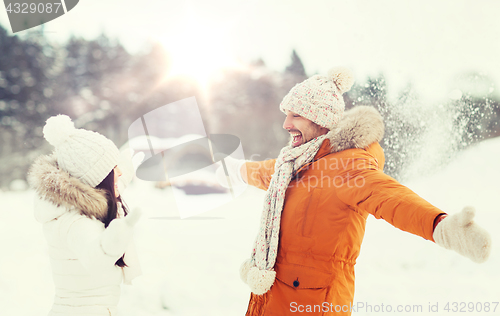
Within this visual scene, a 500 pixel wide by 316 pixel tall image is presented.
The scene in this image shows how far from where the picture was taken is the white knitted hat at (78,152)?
3.94 feet

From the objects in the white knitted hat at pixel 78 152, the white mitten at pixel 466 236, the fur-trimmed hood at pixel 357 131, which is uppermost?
the fur-trimmed hood at pixel 357 131

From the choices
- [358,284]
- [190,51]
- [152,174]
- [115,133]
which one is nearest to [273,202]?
[358,284]

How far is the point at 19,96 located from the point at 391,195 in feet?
23.2

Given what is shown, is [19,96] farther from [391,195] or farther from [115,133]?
[391,195]

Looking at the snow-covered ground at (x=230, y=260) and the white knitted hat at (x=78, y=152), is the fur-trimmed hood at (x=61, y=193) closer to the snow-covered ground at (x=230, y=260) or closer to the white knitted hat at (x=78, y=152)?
the white knitted hat at (x=78, y=152)

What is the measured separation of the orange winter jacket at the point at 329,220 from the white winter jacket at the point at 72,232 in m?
0.73

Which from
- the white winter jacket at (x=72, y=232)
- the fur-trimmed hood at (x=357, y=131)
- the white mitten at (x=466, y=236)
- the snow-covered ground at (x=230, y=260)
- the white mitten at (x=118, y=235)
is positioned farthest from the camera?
the snow-covered ground at (x=230, y=260)

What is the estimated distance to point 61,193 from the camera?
1.13 meters

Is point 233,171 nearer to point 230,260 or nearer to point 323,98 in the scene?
point 323,98

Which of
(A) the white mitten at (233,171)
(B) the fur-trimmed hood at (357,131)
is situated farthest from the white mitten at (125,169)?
(B) the fur-trimmed hood at (357,131)

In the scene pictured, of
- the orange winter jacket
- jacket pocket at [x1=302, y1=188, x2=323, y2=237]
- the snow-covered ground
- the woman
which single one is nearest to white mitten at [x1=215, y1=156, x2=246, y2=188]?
the orange winter jacket

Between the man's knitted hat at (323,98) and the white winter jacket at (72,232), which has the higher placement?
the man's knitted hat at (323,98)

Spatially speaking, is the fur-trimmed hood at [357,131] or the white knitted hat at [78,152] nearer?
the white knitted hat at [78,152]

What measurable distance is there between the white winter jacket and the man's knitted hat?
1016 mm
